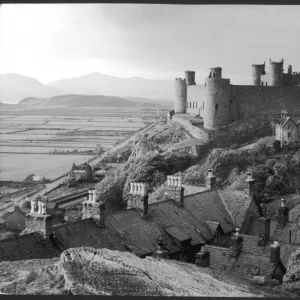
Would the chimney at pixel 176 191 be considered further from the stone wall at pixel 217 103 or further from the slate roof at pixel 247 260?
the stone wall at pixel 217 103

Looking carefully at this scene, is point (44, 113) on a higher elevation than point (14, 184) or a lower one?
higher

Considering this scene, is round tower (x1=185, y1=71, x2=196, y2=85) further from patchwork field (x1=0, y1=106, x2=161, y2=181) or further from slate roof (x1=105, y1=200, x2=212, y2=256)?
slate roof (x1=105, y1=200, x2=212, y2=256)

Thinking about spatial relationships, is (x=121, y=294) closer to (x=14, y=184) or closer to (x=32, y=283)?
(x=32, y=283)

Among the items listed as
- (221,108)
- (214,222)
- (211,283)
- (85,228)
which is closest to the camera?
(211,283)

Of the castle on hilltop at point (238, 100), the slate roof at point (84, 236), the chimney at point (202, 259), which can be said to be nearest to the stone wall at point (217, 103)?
the castle on hilltop at point (238, 100)

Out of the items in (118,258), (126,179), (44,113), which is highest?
(44,113)

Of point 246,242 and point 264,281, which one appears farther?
point 246,242

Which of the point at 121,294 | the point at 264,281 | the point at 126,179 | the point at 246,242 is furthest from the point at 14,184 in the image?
the point at 121,294
